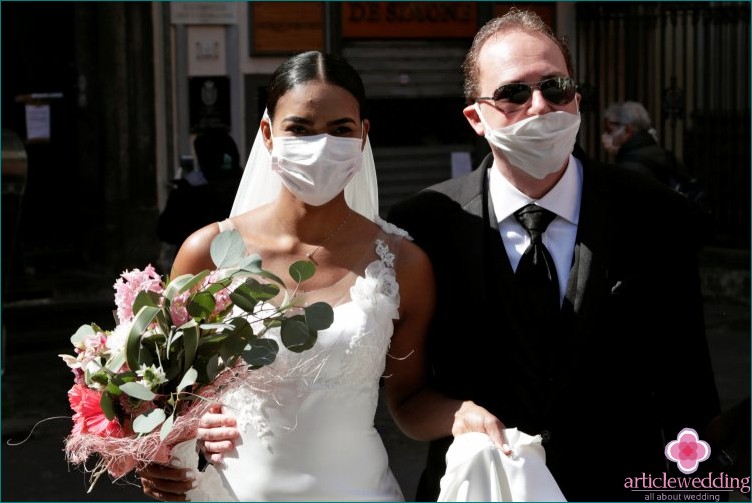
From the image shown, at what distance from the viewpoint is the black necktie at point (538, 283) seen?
3494 mm

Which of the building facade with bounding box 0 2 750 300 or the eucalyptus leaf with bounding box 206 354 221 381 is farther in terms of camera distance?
the building facade with bounding box 0 2 750 300

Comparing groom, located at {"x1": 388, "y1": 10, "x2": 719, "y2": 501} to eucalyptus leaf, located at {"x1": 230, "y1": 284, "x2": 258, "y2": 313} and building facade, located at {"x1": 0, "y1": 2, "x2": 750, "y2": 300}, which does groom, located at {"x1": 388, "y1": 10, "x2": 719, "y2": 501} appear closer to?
eucalyptus leaf, located at {"x1": 230, "y1": 284, "x2": 258, "y2": 313}

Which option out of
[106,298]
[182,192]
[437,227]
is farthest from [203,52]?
[437,227]

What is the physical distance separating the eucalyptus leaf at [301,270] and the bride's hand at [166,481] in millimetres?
547

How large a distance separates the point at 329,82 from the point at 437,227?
0.54m

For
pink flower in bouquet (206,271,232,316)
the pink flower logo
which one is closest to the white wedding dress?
pink flower in bouquet (206,271,232,316)

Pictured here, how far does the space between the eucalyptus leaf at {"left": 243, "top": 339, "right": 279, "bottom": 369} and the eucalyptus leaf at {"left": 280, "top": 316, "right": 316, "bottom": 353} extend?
4 centimetres

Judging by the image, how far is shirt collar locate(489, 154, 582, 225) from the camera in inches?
142

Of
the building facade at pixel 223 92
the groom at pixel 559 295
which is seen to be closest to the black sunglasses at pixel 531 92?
the groom at pixel 559 295

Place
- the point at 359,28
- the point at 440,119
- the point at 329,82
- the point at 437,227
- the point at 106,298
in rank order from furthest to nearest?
the point at 440,119 → the point at 359,28 → the point at 106,298 → the point at 437,227 → the point at 329,82

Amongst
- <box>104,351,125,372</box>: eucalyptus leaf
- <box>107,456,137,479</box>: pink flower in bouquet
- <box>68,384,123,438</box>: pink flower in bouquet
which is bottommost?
<box>107,456,137,479</box>: pink flower in bouquet

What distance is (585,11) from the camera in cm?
1278

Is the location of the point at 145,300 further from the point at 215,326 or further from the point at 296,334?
the point at 296,334

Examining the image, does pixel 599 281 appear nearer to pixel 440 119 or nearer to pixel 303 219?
pixel 303 219
